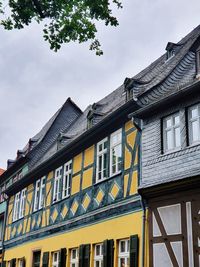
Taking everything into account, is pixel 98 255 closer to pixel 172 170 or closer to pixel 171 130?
pixel 172 170

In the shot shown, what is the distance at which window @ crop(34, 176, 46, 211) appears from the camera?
21.5 metres

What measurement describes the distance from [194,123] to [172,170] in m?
1.37

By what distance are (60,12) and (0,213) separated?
22530 millimetres

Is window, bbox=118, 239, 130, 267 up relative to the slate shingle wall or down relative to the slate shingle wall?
down

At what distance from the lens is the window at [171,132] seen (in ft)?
41.2

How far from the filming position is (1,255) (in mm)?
26625

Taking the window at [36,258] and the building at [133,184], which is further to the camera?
the window at [36,258]

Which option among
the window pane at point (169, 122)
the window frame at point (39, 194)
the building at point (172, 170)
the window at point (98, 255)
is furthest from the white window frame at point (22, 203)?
the window pane at point (169, 122)

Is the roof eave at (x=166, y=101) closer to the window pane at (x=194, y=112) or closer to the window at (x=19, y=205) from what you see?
the window pane at (x=194, y=112)

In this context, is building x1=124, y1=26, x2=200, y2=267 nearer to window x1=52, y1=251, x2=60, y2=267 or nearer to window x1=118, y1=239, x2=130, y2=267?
window x1=118, y1=239, x2=130, y2=267

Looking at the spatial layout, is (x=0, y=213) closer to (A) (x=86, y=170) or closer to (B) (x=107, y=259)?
(A) (x=86, y=170)

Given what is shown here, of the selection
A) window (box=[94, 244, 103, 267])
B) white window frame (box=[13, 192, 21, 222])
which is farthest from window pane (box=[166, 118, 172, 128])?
white window frame (box=[13, 192, 21, 222])

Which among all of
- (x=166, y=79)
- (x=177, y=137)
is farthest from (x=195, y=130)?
(x=166, y=79)

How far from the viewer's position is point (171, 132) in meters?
12.8
